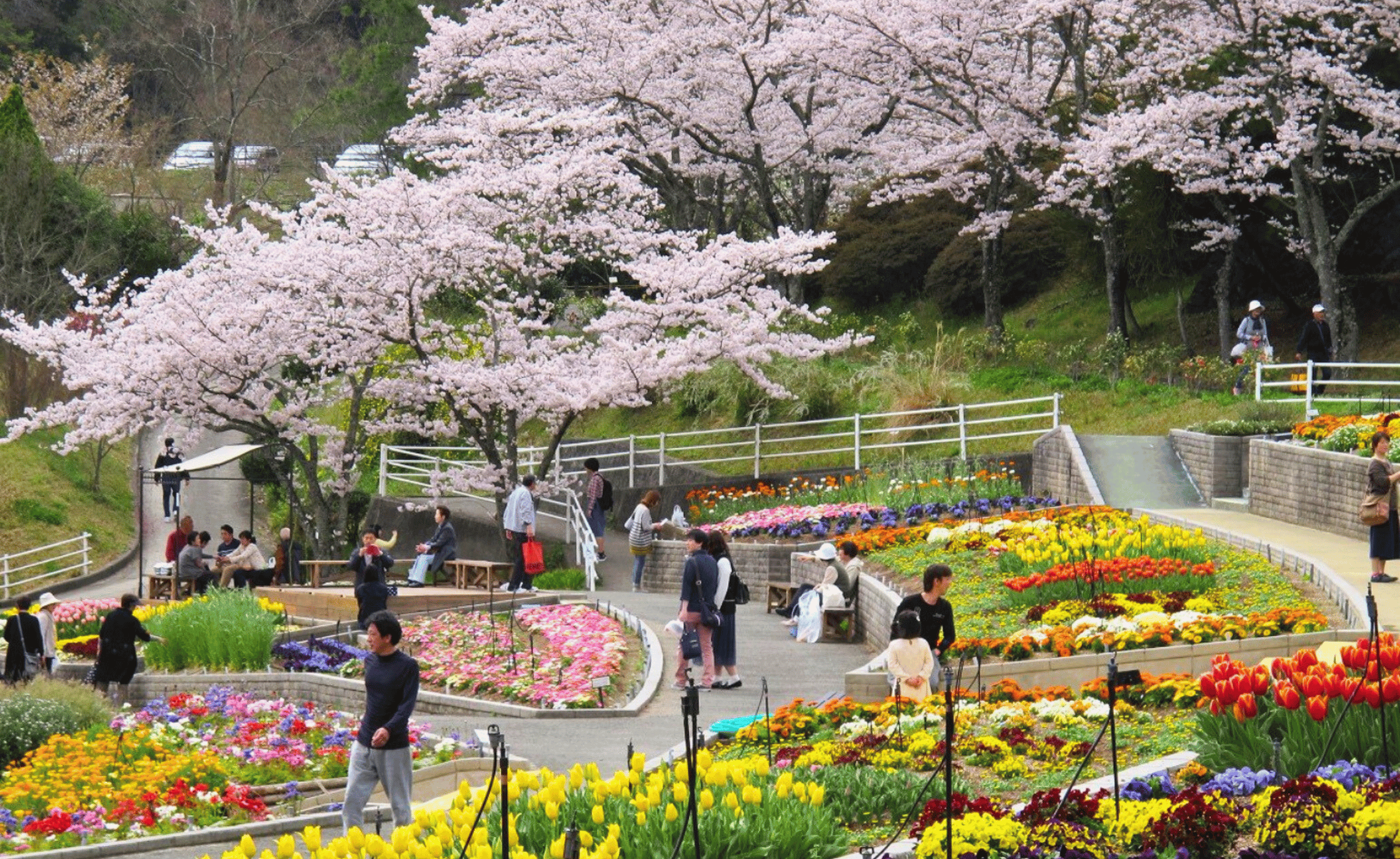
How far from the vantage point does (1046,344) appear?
101 feet

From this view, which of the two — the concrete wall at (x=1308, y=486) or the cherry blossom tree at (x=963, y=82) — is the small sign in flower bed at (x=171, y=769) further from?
the cherry blossom tree at (x=963, y=82)

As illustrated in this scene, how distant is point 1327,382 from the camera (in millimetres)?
22391

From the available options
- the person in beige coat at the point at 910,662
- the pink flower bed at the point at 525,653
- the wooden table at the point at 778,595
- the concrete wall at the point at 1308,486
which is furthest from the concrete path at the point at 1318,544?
the pink flower bed at the point at 525,653

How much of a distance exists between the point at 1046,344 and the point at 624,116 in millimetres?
8397

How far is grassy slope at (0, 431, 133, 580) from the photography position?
35.3 metres

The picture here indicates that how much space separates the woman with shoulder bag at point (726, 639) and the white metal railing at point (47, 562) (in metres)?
19.7

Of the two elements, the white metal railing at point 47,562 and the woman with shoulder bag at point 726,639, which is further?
the white metal railing at point 47,562

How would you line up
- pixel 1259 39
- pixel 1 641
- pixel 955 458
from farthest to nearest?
pixel 1259 39, pixel 955 458, pixel 1 641

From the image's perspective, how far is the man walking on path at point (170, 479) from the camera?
30281mm

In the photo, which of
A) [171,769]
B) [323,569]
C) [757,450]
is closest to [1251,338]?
[757,450]

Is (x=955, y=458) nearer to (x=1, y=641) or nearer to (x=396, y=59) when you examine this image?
(x=1, y=641)

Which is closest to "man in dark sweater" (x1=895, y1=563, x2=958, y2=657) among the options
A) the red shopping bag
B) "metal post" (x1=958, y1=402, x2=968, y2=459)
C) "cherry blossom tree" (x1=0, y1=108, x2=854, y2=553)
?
the red shopping bag

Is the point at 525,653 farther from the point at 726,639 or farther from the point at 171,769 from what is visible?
the point at 171,769

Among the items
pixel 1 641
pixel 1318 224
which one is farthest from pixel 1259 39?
pixel 1 641
